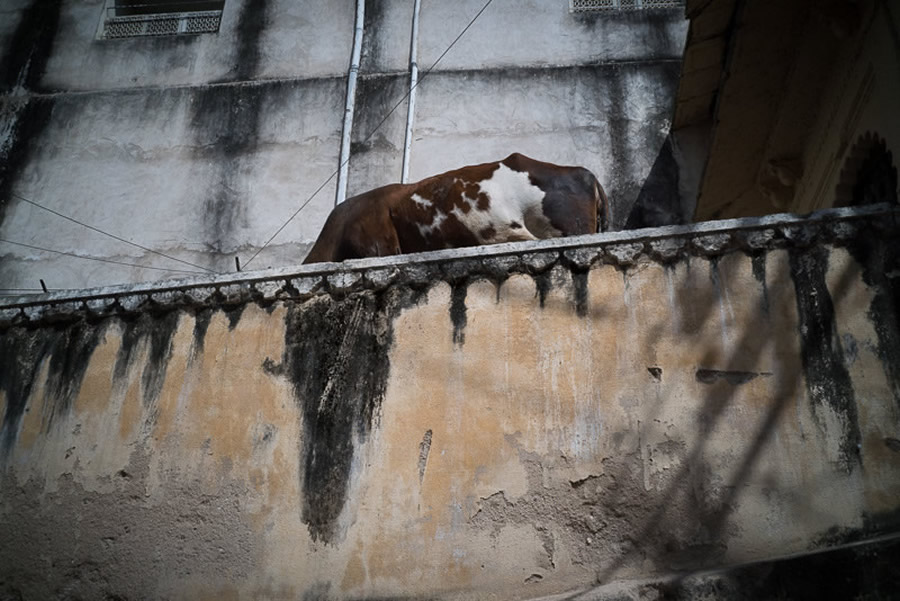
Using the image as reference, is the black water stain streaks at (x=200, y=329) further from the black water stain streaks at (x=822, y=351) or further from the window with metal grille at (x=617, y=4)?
the window with metal grille at (x=617, y=4)

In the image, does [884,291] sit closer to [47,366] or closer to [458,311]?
[458,311]

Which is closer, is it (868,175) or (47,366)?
(47,366)

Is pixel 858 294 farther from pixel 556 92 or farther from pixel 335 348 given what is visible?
pixel 556 92

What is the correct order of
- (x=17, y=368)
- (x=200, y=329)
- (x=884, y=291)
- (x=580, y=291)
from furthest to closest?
(x=17, y=368), (x=200, y=329), (x=580, y=291), (x=884, y=291)

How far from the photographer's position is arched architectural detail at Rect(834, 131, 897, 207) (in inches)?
270

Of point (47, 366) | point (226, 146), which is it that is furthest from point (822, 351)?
point (226, 146)

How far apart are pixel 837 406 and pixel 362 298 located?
9.33 ft

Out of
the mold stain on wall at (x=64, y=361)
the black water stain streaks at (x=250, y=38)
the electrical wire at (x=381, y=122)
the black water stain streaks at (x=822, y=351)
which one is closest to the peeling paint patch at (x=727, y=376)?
the black water stain streaks at (x=822, y=351)

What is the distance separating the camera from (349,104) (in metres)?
11.6

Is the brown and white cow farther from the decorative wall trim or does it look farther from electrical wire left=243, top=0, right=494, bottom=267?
electrical wire left=243, top=0, right=494, bottom=267

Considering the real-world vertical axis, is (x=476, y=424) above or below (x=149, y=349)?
below

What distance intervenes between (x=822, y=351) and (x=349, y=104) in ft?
24.6

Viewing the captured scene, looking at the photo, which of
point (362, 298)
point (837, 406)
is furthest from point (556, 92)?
point (837, 406)

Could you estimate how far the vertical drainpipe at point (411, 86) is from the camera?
11203mm
